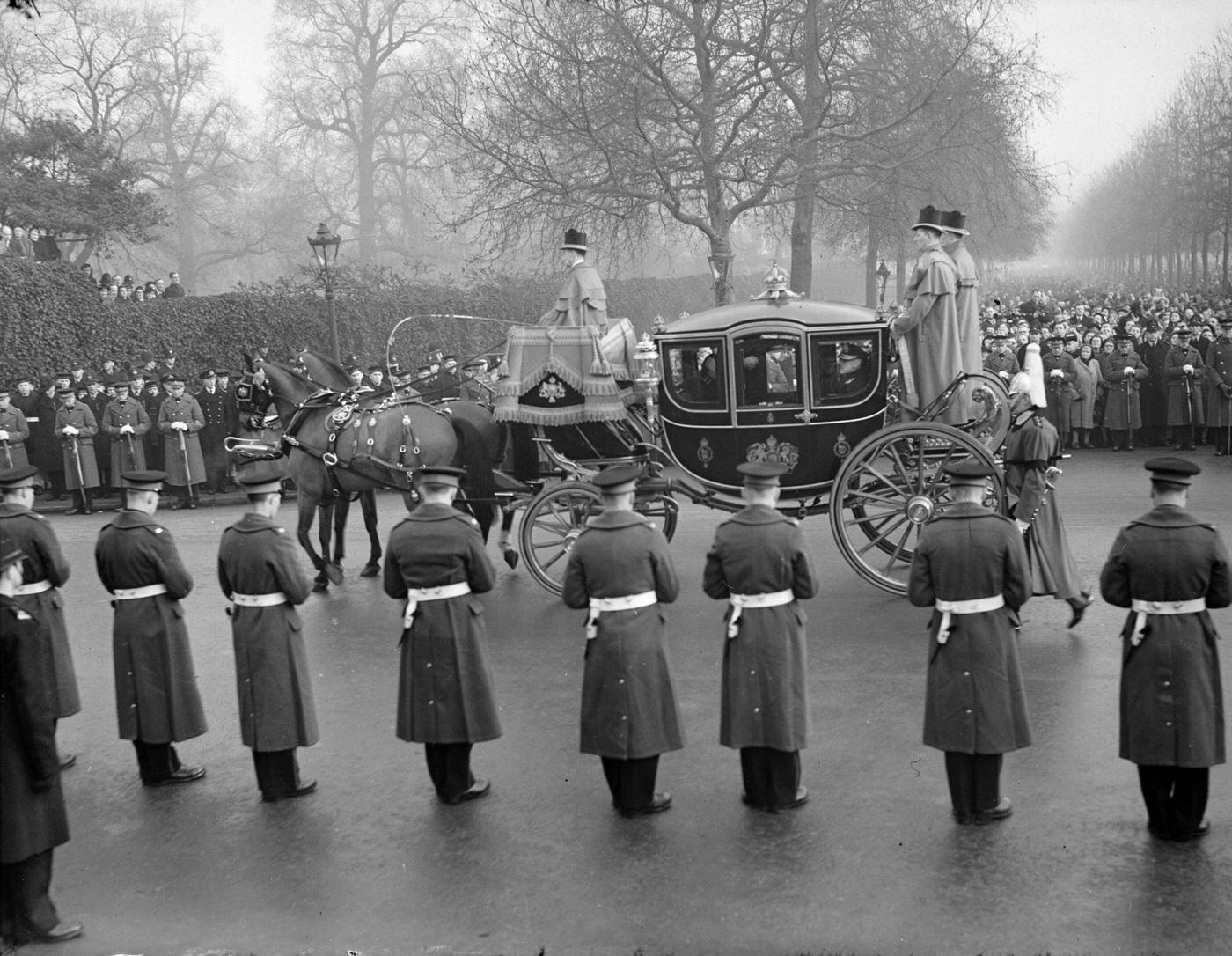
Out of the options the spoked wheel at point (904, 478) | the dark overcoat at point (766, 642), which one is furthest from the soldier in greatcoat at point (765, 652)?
the spoked wheel at point (904, 478)

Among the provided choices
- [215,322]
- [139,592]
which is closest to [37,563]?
[139,592]

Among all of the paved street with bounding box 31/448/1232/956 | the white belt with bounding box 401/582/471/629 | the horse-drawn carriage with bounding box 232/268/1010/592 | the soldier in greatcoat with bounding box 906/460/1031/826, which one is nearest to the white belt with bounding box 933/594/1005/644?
the soldier in greatcoat with bounding box 906/460/1031/826

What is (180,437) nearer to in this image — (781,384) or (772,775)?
(781,384)

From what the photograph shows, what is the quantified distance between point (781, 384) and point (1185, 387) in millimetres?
10449

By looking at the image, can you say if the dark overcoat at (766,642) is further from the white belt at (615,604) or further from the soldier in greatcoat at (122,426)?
the soldier in greatcoat at (122,426)

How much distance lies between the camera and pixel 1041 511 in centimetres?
830

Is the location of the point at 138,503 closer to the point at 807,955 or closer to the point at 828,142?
the point at 807,955

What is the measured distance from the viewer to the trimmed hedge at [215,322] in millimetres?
18547

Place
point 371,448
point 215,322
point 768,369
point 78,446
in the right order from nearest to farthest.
Answer: point 768,369, point 371,448, point 78,446, point 215,322

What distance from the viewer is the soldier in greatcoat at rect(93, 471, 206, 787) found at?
246 inches

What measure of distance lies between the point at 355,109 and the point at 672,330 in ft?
124

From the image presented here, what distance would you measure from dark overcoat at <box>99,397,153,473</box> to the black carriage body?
1000 cm

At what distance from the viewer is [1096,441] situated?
1864cm

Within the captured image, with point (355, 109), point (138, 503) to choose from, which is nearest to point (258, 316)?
point (138, 503)
